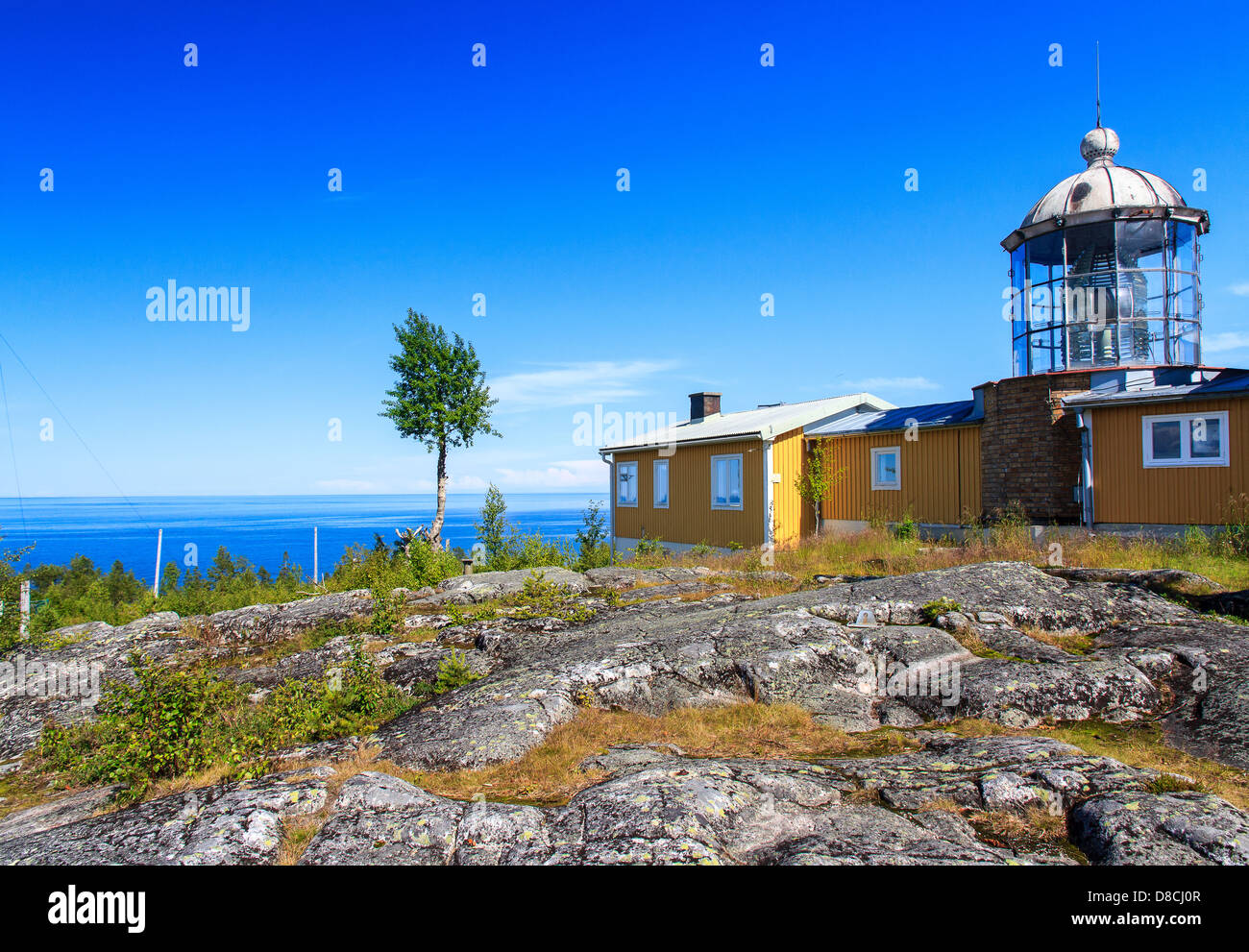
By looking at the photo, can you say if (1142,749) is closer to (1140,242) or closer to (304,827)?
(304,827)

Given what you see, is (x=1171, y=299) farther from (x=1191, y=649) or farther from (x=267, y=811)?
(x=267, y=811)

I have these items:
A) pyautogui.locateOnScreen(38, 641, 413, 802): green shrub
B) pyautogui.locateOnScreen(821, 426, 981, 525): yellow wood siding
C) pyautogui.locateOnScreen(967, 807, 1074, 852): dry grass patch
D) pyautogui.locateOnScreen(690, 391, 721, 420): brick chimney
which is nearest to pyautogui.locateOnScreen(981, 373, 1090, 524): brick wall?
pyautogui.locateOnScreen(821, 426, 981, 525): yellow wood siding

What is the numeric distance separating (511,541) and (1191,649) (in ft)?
45.7

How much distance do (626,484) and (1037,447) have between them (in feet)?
38.6

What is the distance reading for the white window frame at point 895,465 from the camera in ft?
54.4

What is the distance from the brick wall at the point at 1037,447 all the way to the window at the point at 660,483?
8794 millimetres

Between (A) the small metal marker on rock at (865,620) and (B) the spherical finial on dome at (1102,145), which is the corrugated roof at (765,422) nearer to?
(B) the spherical finial on dome at (1102,145)

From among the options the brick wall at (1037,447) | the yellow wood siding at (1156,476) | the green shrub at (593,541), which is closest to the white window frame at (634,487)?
the green shrub at (593,541)

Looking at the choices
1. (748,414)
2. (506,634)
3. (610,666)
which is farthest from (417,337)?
(610,666)

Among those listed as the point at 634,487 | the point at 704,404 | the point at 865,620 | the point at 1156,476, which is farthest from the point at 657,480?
the point at 865,620

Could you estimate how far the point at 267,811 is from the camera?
366cm

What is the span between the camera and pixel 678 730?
17.6 ft

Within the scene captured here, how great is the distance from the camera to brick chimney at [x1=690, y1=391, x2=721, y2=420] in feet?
76.6
